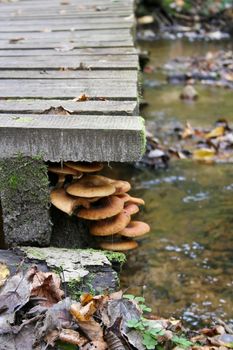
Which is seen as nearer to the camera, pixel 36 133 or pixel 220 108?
pixel 36 133

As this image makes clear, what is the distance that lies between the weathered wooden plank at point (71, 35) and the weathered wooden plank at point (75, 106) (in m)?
1.91

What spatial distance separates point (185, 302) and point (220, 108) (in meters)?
4.86

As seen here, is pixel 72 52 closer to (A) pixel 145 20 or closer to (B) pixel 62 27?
(B) pixel 62 27

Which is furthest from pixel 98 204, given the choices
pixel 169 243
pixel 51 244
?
pixel 169 243

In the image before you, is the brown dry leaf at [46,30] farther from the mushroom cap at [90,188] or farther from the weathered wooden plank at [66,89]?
the mushroom cap at [90,188]

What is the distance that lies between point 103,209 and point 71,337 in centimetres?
89

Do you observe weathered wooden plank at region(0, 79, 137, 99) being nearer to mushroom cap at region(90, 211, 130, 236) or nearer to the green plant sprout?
mushroom cap at region(90, 211, 130, 236)

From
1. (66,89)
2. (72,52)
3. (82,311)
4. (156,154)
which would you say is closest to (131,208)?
(66,89)

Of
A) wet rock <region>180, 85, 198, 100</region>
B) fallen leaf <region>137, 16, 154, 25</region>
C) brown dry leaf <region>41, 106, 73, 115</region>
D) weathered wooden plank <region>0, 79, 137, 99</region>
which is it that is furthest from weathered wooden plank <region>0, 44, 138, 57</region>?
fallen leaf <region>137, 16, 154, 25</region>

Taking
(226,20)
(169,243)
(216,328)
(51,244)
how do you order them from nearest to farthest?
(51,244) < (216,328) < (169,243) < (226,20)

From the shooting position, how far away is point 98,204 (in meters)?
3.12

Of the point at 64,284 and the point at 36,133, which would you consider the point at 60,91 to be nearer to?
the point at 36,133

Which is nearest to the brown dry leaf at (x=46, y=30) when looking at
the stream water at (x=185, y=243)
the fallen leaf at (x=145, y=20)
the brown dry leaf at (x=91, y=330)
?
the stream water at (x=185, y=243)

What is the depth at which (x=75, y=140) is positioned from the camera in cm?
273
